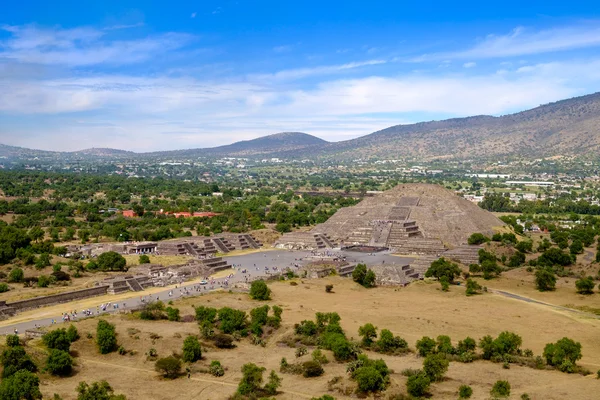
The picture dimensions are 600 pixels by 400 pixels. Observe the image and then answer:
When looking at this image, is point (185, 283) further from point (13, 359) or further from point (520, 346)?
point (520, 346)

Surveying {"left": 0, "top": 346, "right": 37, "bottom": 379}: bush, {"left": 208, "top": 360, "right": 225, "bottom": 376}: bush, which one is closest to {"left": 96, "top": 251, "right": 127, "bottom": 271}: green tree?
{"left": 0, "top": 346, "right": 37, "bottom": 379}: bush

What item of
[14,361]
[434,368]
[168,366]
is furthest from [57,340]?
[434,368]

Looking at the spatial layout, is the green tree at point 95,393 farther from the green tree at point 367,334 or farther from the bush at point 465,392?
the green tree at point 367,334

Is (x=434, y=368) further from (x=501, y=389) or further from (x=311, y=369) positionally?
(x=311, y=369)

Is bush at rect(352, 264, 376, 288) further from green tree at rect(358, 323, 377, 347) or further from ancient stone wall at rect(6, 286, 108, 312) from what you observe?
ancient stone wall at rect(6, 286, 108, 312)

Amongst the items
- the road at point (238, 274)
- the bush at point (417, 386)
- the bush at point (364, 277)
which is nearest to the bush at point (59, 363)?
the road at point (238, 274)
